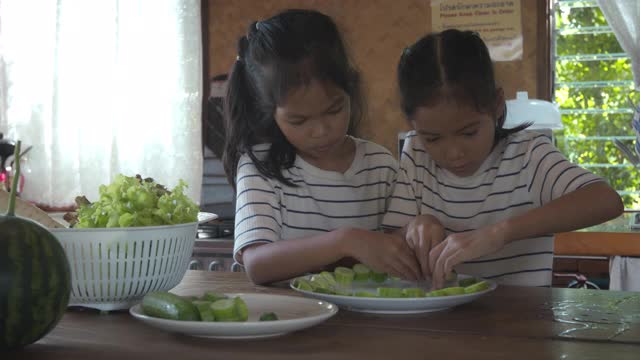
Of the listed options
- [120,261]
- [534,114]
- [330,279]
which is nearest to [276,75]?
[330,279]

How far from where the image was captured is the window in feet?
10.3

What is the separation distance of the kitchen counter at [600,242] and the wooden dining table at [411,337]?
1241 mm

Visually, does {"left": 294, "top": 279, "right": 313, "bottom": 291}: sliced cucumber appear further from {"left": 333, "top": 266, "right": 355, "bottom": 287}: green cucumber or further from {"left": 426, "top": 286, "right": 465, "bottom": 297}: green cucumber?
{"left": 426, "top": 286, "right": 465, "bottom": 297}: green cucumber

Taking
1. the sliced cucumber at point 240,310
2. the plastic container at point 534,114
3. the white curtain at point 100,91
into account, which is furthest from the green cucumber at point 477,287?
the white curtain at point 100,91

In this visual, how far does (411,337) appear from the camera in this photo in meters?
0.85

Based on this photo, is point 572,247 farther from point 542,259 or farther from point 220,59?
point 220,59

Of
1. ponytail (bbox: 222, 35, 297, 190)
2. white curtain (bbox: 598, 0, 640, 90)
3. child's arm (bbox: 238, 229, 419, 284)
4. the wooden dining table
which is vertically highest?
white curtain (bbox: 598, 0, 640, 90)

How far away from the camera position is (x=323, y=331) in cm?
90

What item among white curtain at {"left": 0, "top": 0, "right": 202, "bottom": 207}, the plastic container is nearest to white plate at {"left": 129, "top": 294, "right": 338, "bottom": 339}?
the plastic container

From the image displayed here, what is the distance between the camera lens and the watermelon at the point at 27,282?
29.7 inches

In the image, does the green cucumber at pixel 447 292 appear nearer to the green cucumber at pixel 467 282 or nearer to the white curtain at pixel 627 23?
the green cucumber at pixel 467 282

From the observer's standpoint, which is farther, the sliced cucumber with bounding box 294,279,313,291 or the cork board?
the cork board

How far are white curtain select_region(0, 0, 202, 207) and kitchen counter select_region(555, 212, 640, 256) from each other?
1.82m

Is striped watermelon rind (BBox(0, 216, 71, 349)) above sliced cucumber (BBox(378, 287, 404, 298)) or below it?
above
